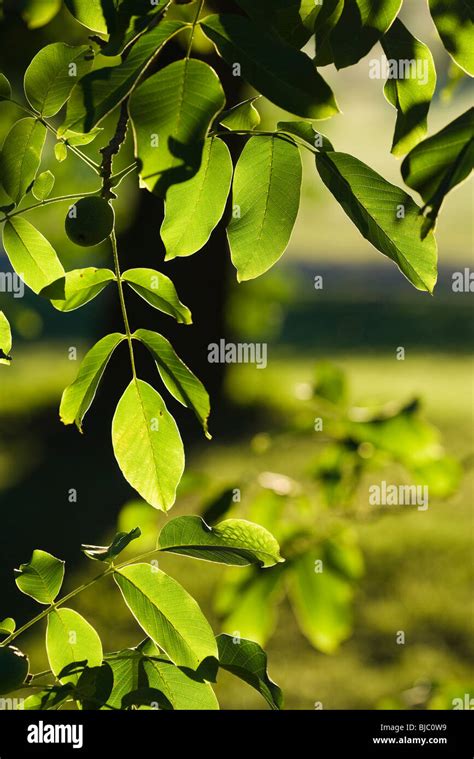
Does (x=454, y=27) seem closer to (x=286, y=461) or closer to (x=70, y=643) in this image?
(x=70, y=643)

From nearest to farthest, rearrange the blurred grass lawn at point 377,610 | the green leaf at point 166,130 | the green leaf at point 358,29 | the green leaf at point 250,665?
the green leaf at point 166,130, the green leaf at point 358,29, the green leaf at point 250,665, the blurred grass lawn at point 377,610

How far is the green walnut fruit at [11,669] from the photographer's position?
66 centimetres

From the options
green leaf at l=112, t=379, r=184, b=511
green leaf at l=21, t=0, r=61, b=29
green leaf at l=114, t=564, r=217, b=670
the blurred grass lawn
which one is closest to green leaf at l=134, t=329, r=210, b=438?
green leaf at l=112, t=379, r=184, b=511

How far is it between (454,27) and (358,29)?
0.22 ft

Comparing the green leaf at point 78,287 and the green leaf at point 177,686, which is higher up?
the green leaf at point 78,287

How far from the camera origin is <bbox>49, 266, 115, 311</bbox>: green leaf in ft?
2.29

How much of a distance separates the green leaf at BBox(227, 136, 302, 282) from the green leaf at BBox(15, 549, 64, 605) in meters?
0.30

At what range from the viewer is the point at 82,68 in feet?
2.11

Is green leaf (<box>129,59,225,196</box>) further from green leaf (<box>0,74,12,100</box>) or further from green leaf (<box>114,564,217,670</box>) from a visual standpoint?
green leaf (<box>114,564,217,670</box>)

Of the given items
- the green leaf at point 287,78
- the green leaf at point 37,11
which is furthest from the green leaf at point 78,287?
the green leaf at point 37,11

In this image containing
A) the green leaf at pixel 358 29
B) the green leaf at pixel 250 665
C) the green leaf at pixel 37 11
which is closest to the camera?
the green leaf at pixel 358 29

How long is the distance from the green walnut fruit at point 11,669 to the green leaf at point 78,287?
0.93ft

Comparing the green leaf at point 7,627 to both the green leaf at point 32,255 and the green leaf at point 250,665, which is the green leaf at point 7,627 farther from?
the green leaf at point 32,255

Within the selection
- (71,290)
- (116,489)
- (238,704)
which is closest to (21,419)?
(116,489)
